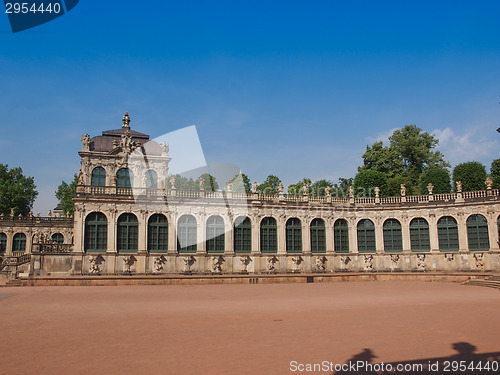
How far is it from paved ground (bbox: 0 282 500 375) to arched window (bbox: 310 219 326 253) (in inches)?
898

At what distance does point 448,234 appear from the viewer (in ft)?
142

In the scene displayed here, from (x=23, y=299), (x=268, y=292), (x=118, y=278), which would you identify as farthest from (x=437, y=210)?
(x=23, y=299)

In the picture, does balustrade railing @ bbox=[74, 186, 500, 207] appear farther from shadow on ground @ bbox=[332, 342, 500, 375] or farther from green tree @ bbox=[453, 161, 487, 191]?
shadow on ground @ bbox=[332, 342, 500, 375]

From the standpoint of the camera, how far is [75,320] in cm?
1523

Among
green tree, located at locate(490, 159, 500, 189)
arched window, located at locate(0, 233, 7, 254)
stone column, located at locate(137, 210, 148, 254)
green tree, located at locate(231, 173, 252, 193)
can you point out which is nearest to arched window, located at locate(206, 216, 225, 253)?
stone column, located at locate(137, 210, 148, 254)

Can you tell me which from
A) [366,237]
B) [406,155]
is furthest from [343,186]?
[366,237]

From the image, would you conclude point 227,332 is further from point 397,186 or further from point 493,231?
point 397,186

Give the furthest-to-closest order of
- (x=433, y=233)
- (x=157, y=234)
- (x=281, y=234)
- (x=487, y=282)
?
1. (x=433, y=233)
2. (x=281, y=234)
3. (x=157, y=234)
4. (x=487, y=282)

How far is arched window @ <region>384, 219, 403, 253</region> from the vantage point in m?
45.6

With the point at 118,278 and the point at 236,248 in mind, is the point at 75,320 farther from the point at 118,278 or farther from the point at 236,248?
the point at 236,248

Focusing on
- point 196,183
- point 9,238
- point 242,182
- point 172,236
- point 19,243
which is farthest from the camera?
point 196,183

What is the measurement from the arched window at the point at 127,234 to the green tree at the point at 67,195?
1464 inches

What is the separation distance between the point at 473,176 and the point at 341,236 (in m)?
18.1

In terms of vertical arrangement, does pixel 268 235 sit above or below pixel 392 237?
above
